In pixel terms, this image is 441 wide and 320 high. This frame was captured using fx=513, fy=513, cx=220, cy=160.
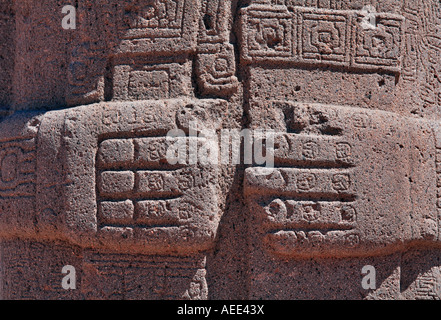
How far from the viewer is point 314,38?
2.56 metres

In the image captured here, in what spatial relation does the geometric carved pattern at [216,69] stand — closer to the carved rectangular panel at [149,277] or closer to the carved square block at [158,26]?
the carved square block at [158,26]

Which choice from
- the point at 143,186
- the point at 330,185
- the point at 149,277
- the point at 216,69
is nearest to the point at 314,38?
the point at 216,69

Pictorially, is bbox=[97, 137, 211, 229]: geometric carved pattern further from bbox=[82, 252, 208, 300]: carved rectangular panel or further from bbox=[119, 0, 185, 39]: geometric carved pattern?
bbox=[119, 0, 185, 39]: geometric carved pattern

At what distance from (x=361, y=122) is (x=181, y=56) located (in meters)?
0.94

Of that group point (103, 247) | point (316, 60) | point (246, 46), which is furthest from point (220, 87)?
point (103, 247)

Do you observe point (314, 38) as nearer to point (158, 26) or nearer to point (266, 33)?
point (266, 33)

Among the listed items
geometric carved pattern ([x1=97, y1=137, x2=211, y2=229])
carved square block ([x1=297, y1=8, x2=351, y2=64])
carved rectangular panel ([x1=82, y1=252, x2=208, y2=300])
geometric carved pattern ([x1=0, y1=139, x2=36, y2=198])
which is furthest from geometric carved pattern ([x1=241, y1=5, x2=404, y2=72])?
geometric carved pattern ([x1=0, y1=139, x2=36, y2=198])

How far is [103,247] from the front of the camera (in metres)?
2.46

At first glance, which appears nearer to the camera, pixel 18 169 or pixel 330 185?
pixel 330 185

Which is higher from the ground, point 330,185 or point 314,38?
point 314,38

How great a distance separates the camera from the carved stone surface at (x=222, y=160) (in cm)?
242

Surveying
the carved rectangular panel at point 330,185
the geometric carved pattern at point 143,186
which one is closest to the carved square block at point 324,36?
the carved rectangular panel at point 330,185

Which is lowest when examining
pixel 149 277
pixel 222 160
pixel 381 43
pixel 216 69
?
pixel 149 277

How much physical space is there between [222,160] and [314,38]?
764 mm
